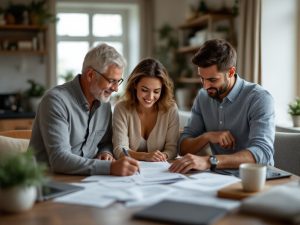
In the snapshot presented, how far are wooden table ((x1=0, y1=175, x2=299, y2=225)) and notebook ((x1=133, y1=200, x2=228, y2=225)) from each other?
0.02m

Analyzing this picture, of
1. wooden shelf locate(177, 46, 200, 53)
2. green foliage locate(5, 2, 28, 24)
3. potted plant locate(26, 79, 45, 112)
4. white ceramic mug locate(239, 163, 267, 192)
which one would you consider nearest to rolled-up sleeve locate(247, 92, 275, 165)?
white ceramic mug locate(239, 163, 267, 192)

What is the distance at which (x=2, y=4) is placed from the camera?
529cm

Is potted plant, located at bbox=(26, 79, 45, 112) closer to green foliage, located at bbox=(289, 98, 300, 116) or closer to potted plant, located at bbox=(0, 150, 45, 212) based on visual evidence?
green foliage, located at bbox=(289, 98, 300, 116)

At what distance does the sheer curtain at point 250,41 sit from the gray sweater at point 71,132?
6.46 ft

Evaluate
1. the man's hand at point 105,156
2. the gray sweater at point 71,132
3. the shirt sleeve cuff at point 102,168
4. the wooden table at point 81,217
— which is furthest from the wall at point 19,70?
the wooden table at point 81,217

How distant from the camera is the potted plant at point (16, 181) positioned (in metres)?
1.20

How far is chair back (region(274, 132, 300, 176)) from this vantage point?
2.35m

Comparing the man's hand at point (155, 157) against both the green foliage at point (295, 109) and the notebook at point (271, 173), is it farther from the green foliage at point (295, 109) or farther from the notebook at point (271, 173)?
the green foliage at point (295, 109)

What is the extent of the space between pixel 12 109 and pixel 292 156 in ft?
12.3

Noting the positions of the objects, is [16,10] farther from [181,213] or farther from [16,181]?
[181,213]

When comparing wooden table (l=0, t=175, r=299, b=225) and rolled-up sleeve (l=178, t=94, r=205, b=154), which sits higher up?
rolled-up sleeve (l=178, t=94, r=205, b=154)

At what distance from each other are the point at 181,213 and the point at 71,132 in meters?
0.99

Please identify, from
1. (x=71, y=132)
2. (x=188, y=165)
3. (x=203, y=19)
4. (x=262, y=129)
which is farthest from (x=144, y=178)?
(x=203, y=19)

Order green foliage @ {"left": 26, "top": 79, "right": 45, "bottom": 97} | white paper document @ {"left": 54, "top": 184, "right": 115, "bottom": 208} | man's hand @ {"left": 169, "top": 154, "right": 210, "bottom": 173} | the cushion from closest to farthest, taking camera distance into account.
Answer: white paper document @ {"left": 54, "top": 184, "right": 115, "bottom": 208}
man's hand @ {"left": 169, "top": 154, "right": 210, "bottom": 173}
the cushion
green foliage @ {"left": 26, "top": 79, "right": 45, "bottom": 97}
